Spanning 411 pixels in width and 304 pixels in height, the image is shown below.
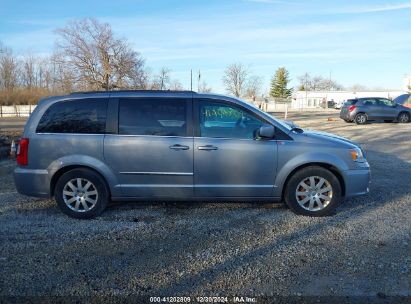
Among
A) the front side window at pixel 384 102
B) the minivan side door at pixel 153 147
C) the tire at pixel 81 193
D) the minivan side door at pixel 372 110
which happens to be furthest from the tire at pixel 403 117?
the tire at pixel 81 193

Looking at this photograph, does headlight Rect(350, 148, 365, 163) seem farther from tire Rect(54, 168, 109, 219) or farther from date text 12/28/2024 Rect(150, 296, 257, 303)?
tire Rect(54, 168, 109, 219)

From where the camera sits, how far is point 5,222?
547 cm

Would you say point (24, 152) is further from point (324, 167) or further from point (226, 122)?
point (324, 167)

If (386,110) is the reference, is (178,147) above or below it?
below

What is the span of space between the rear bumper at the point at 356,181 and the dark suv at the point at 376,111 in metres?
20.1

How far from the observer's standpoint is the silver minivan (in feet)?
18.2

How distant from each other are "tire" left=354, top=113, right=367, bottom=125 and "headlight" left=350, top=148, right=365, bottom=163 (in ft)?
65.7

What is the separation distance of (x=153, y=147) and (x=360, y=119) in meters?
21.6

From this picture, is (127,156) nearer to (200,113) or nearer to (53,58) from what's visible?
(200,113)

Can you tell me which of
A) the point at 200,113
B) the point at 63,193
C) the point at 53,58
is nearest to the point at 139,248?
the point at 63,193

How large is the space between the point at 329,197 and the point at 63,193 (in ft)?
12.5

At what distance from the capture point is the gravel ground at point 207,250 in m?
3.66

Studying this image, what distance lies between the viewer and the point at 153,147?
18.2 feet

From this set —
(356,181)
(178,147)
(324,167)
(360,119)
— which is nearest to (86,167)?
(178,147)
